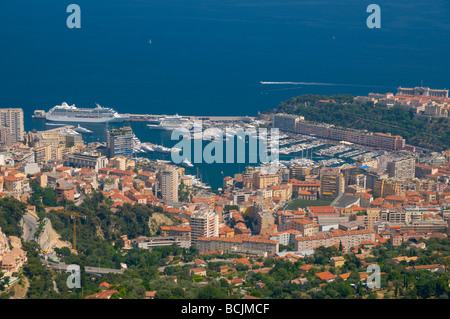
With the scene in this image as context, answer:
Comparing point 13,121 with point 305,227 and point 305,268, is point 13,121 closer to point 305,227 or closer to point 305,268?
point 305,227

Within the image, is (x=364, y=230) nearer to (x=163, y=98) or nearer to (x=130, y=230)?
(x=130, y=230)

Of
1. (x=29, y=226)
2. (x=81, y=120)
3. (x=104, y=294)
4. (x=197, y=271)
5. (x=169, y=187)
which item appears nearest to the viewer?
(x=104, y=294)

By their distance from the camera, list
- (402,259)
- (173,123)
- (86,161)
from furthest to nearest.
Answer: (173,123), (86,161), (402,259)

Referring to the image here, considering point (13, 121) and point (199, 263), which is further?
point (13, 121)
